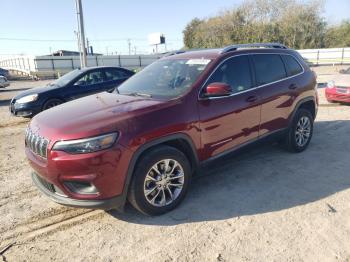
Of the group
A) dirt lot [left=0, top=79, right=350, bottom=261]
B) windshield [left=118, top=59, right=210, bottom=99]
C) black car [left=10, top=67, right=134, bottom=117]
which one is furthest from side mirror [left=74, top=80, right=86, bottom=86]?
windshield [left=118, top=59, right=210, bottom=99]

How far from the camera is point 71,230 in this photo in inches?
137

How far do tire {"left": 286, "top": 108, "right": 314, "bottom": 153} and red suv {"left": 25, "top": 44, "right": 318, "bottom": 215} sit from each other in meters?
0.15

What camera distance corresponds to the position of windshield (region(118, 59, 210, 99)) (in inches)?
157

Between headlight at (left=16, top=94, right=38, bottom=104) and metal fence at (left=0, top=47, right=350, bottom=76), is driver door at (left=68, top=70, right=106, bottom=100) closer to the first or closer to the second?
headlight at (left=16, top=94, right=38, bottom=104)

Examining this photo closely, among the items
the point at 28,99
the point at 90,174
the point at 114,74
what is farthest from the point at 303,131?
the point at 28,99

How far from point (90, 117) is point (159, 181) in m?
1.02

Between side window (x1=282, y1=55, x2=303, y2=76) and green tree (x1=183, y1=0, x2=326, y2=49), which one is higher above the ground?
green tree (x1=183, y1=0, x2=326, y2=49)

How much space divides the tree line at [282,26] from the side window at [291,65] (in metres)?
45.3

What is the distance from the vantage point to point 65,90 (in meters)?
9.20

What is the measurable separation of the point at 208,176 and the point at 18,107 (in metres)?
6.60

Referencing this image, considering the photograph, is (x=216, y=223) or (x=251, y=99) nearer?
(x=216, y=223)

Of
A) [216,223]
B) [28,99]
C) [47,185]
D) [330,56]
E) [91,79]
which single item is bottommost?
[216,223]

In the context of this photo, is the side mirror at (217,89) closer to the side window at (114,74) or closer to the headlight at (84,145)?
the headlight at (84,145)

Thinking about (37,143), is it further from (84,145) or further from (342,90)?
(342,90)
